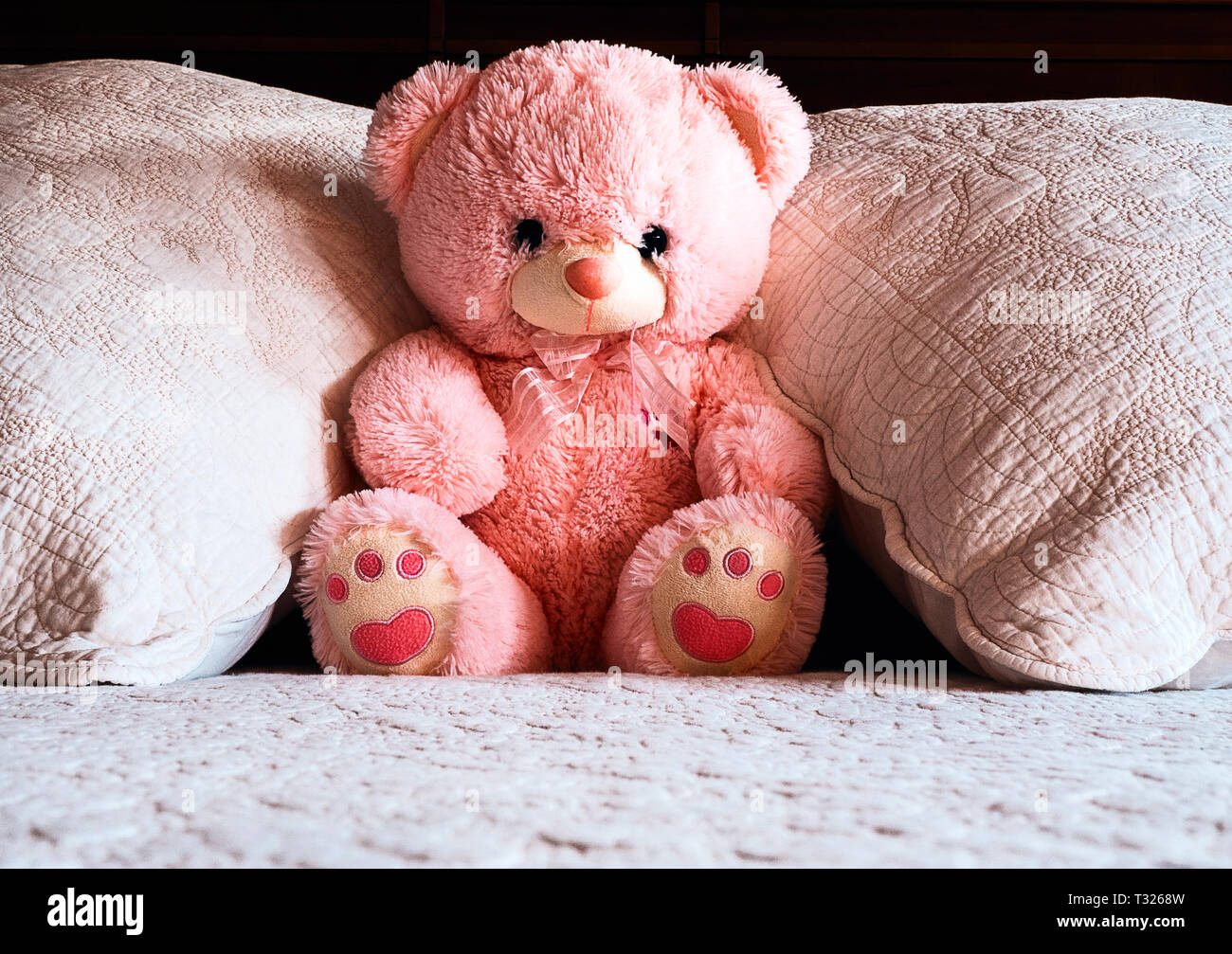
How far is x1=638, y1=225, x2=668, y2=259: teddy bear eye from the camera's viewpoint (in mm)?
812

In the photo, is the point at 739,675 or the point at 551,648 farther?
the point at 551,648

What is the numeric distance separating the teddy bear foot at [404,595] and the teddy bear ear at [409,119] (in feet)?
0.92

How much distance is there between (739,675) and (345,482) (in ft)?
1.21

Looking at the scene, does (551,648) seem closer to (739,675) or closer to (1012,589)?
(739,675)

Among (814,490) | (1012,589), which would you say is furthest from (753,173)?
(1012,589)

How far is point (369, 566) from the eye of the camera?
2.45ft

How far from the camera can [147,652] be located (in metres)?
0.68

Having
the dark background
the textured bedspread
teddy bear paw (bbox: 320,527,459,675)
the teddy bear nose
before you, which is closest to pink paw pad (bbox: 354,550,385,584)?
teddy bear paw (bbox: 320,527,459,675)

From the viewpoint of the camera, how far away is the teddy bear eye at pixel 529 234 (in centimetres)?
→ 81

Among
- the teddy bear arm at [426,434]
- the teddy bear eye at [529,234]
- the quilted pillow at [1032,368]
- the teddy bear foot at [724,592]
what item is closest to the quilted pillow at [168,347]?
the teddy bear arm at [426,434]

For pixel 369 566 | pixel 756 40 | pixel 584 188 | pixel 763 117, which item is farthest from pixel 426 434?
pixel 756 40

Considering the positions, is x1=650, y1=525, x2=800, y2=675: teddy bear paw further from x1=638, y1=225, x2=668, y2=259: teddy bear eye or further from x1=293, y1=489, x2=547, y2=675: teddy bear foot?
x1=638, y1=225, x2=668, y2=259: teddy bear eye

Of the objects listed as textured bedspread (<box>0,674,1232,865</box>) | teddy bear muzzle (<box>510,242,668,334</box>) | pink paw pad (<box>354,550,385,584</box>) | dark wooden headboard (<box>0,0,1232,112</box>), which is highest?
dark wooden headboard (<box>0,0,1232,112</box>)
